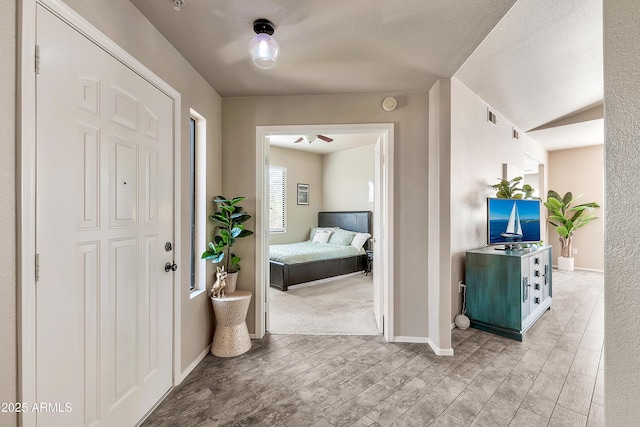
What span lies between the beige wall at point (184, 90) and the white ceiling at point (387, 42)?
9 cm

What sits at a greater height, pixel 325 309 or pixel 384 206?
pixel 384 206

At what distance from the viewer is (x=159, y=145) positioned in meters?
1.81

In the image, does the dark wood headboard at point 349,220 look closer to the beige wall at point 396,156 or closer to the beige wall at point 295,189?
the beige wall at point 295,189

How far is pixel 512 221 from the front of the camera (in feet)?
10.6

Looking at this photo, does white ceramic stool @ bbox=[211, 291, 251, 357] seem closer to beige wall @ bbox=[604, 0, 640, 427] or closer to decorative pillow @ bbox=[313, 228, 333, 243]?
beige wall @ bbox=[604, 0, 640, 427]

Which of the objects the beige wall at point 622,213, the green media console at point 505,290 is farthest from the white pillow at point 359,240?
the beige wall at point 622,213

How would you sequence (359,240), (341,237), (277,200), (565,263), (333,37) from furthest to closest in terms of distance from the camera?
(277,200), (341,237), (565,263), (359,240), (333,37)

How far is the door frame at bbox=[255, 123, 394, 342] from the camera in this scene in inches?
106

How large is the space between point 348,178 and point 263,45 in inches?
196

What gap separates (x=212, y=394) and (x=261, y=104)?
250cm

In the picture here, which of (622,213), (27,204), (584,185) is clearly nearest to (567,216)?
(584,185)

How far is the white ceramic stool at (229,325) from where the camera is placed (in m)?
2.35

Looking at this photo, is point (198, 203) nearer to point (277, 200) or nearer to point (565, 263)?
point (277, 200)

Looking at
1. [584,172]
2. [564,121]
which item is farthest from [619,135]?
[584,172]
